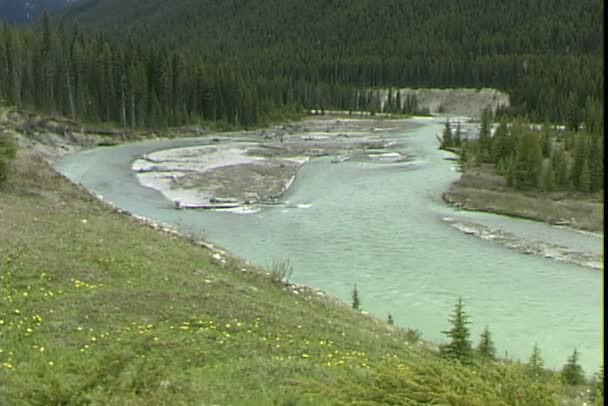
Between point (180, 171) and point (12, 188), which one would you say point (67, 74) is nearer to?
point (180, 171)

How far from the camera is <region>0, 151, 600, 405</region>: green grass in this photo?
7.80 metres

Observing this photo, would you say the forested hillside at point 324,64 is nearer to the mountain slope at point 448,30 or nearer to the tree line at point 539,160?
the mountain slope at point 448,30

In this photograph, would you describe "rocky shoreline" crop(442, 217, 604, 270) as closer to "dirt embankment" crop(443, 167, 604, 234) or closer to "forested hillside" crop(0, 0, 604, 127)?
"dirt embankment" crop(443, 167, 604, 234)

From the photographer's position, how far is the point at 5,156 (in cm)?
3047

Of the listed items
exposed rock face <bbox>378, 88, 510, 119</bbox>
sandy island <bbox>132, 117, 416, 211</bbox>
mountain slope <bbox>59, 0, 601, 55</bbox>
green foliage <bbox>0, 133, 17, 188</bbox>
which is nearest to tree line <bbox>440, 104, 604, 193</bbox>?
sandy island <bbox>132, 117, 416, 211</bbox>

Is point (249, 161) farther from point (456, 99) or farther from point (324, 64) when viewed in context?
point (324, 64)

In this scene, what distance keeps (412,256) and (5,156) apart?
1850 cm

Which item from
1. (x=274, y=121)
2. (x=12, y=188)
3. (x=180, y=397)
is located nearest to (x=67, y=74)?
(x=274, y=121)

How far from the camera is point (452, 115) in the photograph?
433 ft

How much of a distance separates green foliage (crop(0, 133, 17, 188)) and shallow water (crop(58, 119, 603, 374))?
768 centimetres

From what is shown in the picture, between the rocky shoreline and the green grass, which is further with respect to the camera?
the rocky shoreline

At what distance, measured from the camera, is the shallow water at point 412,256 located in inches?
821

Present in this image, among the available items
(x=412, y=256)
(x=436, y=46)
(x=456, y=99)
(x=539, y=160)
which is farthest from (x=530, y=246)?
(x=436, y=46)

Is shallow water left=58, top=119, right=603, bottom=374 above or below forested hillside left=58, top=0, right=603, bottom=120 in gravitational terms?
below
